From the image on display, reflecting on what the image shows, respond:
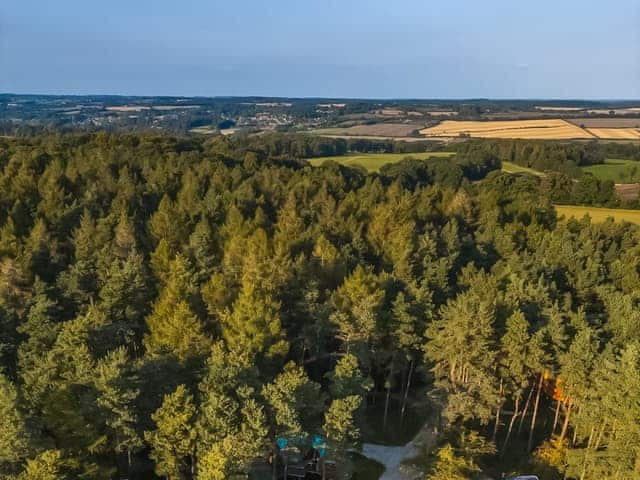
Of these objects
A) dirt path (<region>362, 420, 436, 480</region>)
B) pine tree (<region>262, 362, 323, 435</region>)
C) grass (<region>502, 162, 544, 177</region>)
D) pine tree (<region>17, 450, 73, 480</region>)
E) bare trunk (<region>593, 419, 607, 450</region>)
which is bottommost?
dirt path (<region>362, 420, 436, 480</region>)

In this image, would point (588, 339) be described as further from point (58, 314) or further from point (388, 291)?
point (58, 314)

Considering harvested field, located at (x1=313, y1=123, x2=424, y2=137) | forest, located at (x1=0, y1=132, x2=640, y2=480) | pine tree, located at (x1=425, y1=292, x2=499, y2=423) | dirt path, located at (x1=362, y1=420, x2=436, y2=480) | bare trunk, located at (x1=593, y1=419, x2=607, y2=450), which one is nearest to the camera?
forest, located at (x1=0, y1=132, x2=640, y2=480)

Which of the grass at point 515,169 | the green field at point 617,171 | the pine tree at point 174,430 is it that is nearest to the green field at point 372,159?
the grass at point 515,169

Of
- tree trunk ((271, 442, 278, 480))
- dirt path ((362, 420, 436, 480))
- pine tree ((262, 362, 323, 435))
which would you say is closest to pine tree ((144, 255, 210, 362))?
pine tree ((262, 362, 323, 435))

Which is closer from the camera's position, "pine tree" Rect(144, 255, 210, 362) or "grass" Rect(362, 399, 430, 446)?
"pine tree" Rect(144, 255, 210, 362)

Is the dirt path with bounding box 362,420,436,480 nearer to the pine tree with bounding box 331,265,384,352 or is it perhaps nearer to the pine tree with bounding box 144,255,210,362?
the pine tree with bounding box 331,265,384,352

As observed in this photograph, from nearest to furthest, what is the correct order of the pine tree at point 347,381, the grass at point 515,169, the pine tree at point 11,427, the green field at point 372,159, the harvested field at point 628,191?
the pine tree at point 11,427 < the pine tree at point 347,381 < the harvested field at point 628,191 < the grass at point 515,169 < the green field at point 372,159

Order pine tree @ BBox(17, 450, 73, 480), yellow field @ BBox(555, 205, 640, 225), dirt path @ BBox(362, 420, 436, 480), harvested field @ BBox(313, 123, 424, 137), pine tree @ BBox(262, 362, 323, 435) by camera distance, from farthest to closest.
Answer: harvested field @ BBox(313, 123, 424, 137) < yellow field @ BBox(555, 205, 640, 225) < dirt path @ BBox(362, 420, 436, 480) < pine tree @ BBox(262, 362, 323, 435) < pine tree @ BBox(17, 450, 73, 480)

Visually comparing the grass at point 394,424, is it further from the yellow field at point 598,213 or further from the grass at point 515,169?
the grass at point 515,169

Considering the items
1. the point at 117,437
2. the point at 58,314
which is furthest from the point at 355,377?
the point at 58,314
